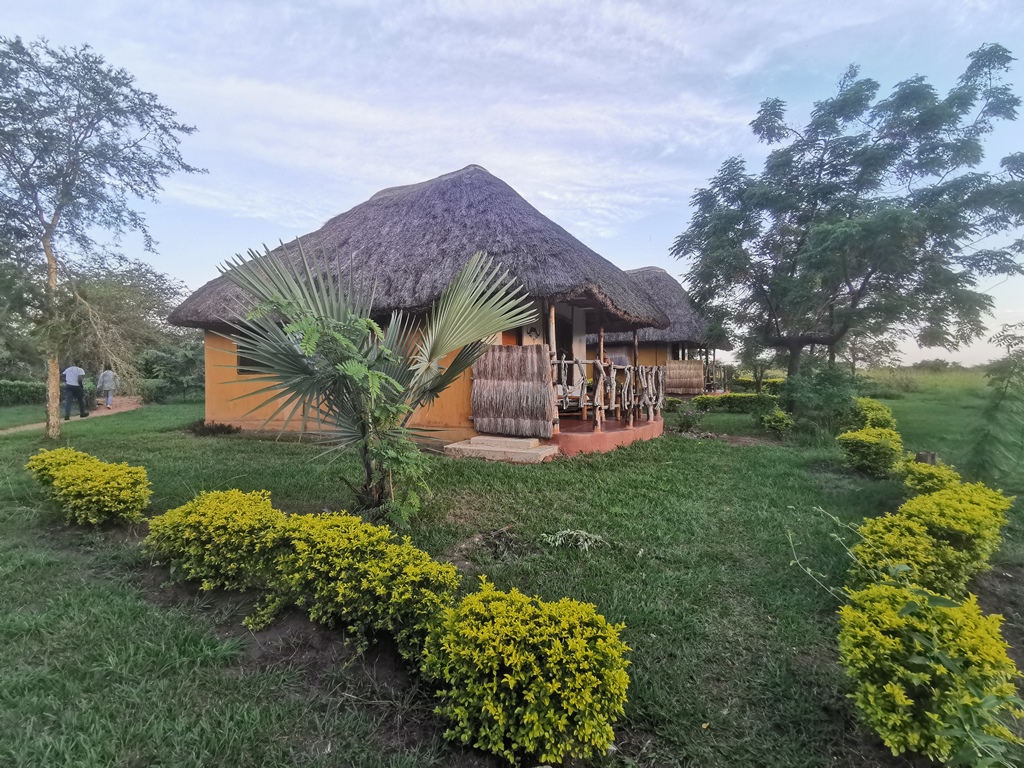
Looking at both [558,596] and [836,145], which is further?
[836,145]

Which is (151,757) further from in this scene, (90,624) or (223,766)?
(90,624)

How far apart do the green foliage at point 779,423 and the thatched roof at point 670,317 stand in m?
7.53

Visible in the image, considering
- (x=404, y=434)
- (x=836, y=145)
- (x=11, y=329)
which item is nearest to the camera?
(x=404, y=434)

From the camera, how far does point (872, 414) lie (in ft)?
26.2

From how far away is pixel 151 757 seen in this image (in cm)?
160

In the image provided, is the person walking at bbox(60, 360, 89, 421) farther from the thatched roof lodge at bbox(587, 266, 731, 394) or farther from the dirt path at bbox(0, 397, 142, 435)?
the thatched roof lodge at bbox(587, 266, 731, 394)

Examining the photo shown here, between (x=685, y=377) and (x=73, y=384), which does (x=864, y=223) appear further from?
(x=73, y=384)

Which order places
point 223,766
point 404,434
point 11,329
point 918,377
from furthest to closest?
1. point 11,329
2. point 918,377
3. point 404,434
4. point 223,766

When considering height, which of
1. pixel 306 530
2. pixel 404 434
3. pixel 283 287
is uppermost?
pixel 283 287

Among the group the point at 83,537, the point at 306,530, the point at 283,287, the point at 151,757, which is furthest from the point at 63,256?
the point at 151,757

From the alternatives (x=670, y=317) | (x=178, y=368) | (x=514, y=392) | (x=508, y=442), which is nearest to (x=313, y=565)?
(x=508, y=442)

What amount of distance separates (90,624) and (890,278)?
13.1 meters

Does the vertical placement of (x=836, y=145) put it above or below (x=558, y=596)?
above

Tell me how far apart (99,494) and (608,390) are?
6.46 m
